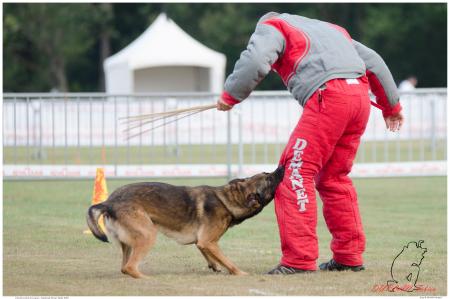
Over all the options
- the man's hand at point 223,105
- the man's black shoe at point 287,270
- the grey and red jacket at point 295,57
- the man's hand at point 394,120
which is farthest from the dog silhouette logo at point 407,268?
the man's hand at point 223,105

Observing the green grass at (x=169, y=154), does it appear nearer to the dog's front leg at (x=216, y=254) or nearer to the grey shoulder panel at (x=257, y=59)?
the dog's front leg at (x=216, y=254)

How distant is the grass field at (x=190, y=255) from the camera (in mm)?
6516

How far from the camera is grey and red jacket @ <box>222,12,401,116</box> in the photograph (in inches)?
266

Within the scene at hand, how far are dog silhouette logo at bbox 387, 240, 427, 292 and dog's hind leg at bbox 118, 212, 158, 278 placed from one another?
5.11ft

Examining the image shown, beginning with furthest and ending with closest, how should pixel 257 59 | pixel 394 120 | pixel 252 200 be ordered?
pixel 394 120, pixel 252 200, pixel 257 59

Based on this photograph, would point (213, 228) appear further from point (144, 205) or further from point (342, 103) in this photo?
point (342, 103)

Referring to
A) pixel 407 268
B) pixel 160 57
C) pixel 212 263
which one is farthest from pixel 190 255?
pixel 160 57

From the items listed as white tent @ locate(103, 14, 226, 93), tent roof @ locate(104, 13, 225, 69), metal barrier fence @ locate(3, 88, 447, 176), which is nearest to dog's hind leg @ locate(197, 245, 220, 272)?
metal barrier fence @ locate(3, 88, 447, 176)

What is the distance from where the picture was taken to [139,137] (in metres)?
15.4

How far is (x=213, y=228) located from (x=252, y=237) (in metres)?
2.31

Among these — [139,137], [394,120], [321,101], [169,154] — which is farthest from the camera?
[169,154]

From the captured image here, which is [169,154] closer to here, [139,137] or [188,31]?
[139,137]

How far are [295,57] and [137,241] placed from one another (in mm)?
1555

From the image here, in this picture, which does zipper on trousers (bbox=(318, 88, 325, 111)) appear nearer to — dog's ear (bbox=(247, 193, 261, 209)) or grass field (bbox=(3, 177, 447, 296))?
dog's ear (bbox=(247, 193, 261, 209))
